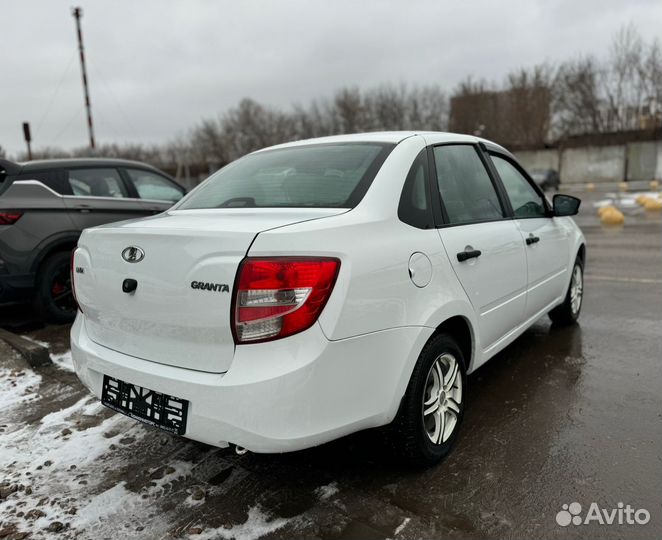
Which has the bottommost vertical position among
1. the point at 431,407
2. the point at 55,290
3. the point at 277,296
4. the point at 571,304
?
the point at 571,304

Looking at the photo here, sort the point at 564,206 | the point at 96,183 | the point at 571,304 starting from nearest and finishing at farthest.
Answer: the point at 564,206 < the point at 571,304 < the point at 96,183

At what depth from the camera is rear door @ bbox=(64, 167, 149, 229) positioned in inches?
221

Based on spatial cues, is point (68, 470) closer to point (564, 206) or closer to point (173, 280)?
point (173, 280)

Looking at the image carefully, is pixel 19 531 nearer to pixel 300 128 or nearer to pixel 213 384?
pixel 213 384

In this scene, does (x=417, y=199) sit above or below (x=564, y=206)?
above

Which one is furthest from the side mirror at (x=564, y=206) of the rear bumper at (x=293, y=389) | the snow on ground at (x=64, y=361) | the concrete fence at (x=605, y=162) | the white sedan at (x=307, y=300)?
the concrete fence at (x=605, y=162)

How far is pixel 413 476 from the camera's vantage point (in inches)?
101

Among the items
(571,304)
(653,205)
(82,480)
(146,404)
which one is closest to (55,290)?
(82,480)

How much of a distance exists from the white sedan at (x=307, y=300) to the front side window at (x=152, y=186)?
3.49 m

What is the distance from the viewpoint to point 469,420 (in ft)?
10.3

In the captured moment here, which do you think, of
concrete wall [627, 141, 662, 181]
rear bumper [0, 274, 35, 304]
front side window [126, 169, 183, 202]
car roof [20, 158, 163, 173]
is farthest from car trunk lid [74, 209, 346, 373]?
concrete wall [627, 141, 662, 181]

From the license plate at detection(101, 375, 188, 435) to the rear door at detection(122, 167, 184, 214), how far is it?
4.12 meters

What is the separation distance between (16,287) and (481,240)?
14.7ft

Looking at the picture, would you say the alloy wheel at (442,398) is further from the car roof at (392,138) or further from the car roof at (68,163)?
the car roof at (68,163)
